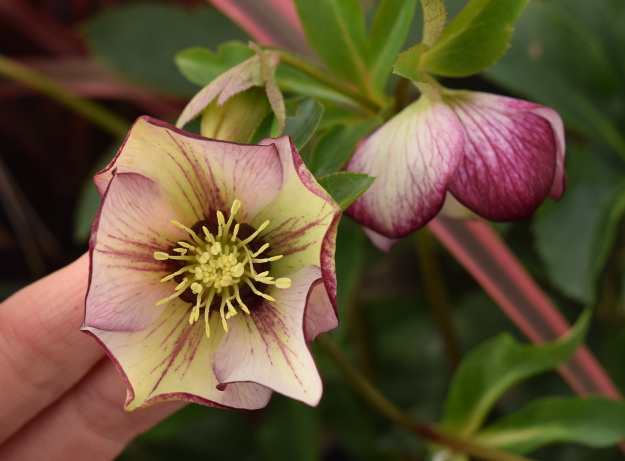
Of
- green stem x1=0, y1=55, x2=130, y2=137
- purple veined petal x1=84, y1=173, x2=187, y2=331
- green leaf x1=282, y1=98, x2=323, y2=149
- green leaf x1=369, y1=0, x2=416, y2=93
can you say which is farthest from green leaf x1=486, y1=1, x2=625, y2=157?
green stem x1=0, y1=55, x2=130, y2=137

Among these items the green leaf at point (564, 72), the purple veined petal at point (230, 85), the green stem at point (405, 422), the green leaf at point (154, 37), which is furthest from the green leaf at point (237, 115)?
the green leaf at point (154, 37)

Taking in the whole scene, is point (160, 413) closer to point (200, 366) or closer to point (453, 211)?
point (200, 366)

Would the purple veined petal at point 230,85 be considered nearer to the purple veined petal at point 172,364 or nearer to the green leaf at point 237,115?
the green leaf at point 237,115

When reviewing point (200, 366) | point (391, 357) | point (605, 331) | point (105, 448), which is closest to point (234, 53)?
point (200, 366)

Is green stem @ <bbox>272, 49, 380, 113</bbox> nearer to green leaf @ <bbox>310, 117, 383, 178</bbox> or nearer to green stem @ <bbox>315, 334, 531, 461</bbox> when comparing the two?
green leaf @ <bbox>310, 117, 383, 178</bbox>

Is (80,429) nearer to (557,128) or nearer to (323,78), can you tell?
(323,78)

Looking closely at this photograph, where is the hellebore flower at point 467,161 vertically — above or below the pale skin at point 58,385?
above
